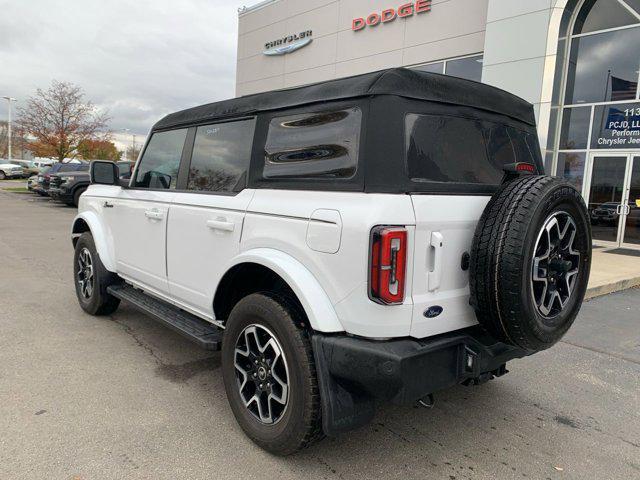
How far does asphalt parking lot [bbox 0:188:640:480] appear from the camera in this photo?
2564 mm

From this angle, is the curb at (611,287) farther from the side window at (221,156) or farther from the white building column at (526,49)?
the side window at (221,156)

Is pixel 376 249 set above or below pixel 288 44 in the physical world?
below

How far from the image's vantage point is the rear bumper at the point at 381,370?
219 centimetres

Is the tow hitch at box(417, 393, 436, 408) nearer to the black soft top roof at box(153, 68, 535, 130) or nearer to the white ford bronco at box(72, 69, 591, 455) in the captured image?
the white ford bronco at box(72, 69, 591, 455)

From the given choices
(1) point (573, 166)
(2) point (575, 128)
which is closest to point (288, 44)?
(2) point (575, 128)

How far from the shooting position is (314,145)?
264cm

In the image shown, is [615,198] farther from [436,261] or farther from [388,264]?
[388,264]

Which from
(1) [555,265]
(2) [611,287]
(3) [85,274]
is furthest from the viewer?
(2) [611,287]

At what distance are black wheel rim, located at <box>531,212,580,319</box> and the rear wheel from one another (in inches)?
150

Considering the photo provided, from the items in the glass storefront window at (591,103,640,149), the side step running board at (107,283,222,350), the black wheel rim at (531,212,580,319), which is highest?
the glass storefront window at (591,103,640,149)

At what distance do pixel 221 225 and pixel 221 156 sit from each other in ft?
1.86

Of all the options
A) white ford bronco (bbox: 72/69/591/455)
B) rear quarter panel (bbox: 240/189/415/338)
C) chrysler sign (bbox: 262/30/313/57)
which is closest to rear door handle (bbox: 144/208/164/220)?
white ford bronco (bbox: 72/69/591/455)

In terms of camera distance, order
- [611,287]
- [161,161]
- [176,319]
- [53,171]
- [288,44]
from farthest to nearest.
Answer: [53,171] → [288,44] → [611,287] → [161,161] → [176,319]

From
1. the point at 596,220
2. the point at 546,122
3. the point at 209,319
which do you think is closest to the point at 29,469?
the point at 209,319
